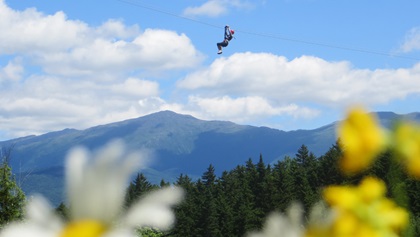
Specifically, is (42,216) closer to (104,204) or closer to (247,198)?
(104,204)

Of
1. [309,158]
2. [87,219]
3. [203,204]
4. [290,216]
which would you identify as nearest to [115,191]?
[87,219]

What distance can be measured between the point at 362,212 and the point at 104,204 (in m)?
0.23

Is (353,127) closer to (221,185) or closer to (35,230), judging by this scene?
(35,230)

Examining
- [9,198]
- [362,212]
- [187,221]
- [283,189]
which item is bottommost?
[187,221]

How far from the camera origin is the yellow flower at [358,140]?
1.88ft

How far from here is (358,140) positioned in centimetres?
57

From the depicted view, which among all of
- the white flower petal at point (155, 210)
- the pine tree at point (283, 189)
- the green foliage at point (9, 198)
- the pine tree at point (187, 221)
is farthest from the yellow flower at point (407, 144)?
the pine tree at point (283, 189)

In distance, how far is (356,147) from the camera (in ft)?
1.89

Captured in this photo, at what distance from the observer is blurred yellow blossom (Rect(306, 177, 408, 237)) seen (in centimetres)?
57

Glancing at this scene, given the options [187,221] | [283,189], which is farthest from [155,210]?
[283,189]

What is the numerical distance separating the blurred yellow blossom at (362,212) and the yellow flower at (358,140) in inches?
1.0

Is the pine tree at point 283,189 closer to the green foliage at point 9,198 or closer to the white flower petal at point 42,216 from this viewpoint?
the green foliage at point 9,198

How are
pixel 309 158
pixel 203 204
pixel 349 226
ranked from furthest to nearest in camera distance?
pixel 309 158, pixel 203 204, pixel 349 226

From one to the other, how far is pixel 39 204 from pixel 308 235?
0.27 meters
